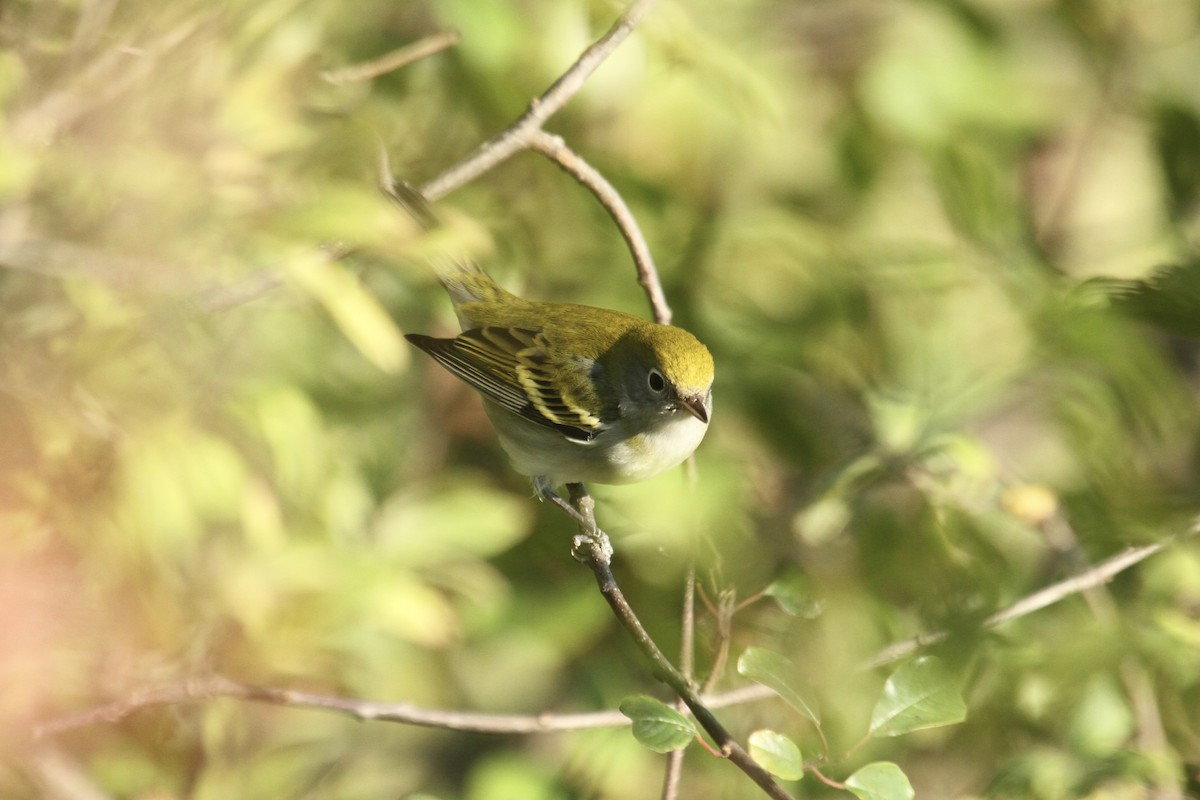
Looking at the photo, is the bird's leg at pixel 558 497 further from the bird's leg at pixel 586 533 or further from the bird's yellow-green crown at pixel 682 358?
the bird's yellow-green crown at pixel 682 358

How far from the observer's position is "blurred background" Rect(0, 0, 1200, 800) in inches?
73.7

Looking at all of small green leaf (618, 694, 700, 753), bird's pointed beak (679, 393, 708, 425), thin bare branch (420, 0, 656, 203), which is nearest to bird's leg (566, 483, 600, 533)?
bird's pointed beak (679, 393, 708, 425)

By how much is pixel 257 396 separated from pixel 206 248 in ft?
1.11

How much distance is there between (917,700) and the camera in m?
Result: 1.45

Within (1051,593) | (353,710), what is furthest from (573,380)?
(1051,593)

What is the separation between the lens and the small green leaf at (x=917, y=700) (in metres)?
1.43

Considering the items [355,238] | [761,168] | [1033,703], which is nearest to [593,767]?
[1033,703]

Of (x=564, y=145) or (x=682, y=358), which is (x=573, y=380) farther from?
(x=564, y=145)

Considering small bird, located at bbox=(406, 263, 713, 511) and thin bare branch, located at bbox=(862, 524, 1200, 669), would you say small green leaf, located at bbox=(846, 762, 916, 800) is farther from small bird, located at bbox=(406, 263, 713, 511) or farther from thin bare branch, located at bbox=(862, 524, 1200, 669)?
small bird, located at bbox=(406, 263, 713, 511)

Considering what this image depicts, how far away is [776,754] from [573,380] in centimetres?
136

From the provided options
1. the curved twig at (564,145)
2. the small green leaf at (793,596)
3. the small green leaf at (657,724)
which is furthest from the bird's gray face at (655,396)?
the small green leaf at (657,724)

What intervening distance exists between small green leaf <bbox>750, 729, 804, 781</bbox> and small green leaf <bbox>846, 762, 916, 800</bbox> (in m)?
0.07

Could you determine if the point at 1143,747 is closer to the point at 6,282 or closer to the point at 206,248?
the point at 206,248

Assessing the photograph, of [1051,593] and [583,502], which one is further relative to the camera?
[583,502]
